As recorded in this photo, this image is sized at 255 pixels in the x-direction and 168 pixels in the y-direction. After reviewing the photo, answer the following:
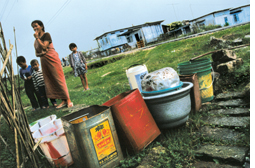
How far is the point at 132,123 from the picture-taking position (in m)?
2.27

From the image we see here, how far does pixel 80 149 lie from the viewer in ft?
6.49

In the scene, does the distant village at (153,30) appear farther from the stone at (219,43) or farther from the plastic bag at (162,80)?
the plastic bag at (162,80)

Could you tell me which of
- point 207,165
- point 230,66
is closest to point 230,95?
point 230,66

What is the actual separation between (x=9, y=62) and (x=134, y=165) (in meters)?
1.80

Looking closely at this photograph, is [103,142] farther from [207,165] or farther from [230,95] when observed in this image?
[230,95]

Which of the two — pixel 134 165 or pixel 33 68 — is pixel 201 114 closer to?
pixel 134 165

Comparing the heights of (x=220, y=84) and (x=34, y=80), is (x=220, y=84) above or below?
below

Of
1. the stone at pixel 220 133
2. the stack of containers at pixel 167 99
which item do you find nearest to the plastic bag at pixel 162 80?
the stack of containers at pixel 167 99

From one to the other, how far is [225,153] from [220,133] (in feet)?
1.67

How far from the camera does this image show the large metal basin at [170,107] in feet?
8.27

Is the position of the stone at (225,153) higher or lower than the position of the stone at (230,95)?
lower

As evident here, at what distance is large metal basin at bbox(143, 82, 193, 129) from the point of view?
2.52 metres

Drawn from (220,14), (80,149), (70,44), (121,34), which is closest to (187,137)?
(80,149)

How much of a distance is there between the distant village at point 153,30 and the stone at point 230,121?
2875 cm
